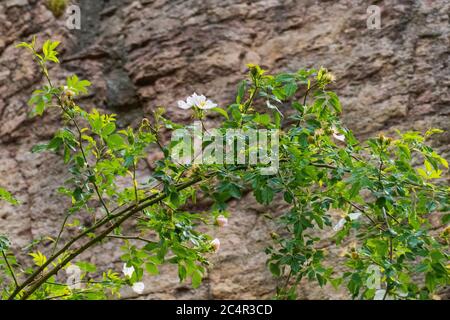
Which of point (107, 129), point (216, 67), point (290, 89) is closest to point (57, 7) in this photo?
point (216, 67)

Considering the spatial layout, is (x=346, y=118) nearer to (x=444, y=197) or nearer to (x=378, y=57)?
(x=378, y=57)

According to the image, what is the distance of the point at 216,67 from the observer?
4234mm

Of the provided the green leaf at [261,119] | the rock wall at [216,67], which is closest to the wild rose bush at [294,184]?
the green leaf at [261,119]

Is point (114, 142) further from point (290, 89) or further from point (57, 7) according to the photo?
point (57, 7)

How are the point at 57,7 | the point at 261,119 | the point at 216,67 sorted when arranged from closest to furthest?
the point at 261,119, the point at 216,67, the point at 57,7

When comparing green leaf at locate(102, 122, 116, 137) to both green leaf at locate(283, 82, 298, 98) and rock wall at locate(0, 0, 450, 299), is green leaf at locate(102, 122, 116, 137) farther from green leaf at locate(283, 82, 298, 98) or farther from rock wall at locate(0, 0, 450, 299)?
rock wall at locate(0, 0, 450, 299)

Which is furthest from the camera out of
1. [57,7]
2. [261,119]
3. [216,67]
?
[57,7]

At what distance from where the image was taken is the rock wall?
3.61 metres

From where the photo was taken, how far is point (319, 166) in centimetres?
205

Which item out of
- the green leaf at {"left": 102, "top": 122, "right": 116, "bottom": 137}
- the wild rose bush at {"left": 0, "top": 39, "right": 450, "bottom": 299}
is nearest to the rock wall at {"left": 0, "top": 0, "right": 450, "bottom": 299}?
the wild rose bush at {"left": 0, "top": 39, "right": 450, "bottom": 299}

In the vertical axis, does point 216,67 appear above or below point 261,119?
above
